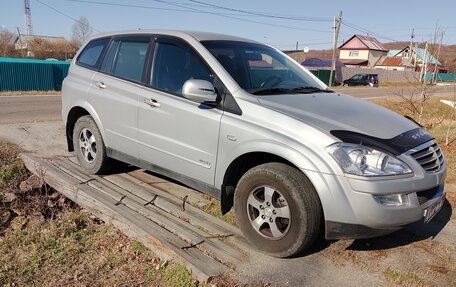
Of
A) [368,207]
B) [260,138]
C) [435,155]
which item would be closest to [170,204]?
[260,138]

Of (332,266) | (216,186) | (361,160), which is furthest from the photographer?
(216,186)

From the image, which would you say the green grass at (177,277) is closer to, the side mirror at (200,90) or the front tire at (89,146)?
the side mirror at (200,90)

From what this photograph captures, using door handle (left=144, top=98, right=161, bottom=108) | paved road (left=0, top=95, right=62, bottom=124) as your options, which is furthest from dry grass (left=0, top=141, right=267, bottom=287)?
paved road (left=0, top=95, right=62, bottom=124)

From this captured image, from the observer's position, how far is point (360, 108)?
12.6ft

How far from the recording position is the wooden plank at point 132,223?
3.17 m

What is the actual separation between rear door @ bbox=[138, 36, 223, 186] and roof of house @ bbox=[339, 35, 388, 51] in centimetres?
8497

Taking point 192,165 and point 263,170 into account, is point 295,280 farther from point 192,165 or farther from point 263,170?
point 192,165

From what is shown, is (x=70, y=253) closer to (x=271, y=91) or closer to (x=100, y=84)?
(x=100, y=84)

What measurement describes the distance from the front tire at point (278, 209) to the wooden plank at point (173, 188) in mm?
1034

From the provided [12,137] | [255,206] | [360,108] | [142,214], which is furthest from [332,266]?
[12,137]

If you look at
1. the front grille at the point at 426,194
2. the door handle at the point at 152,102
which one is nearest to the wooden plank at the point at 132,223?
the door handle at the point at 152,102

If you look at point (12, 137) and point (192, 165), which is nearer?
point (192, 165)

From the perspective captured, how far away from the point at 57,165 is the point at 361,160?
4.13 meters

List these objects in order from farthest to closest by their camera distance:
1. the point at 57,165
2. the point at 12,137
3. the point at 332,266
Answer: the point at 12,137
the point at 57,165
the point at 332,266
